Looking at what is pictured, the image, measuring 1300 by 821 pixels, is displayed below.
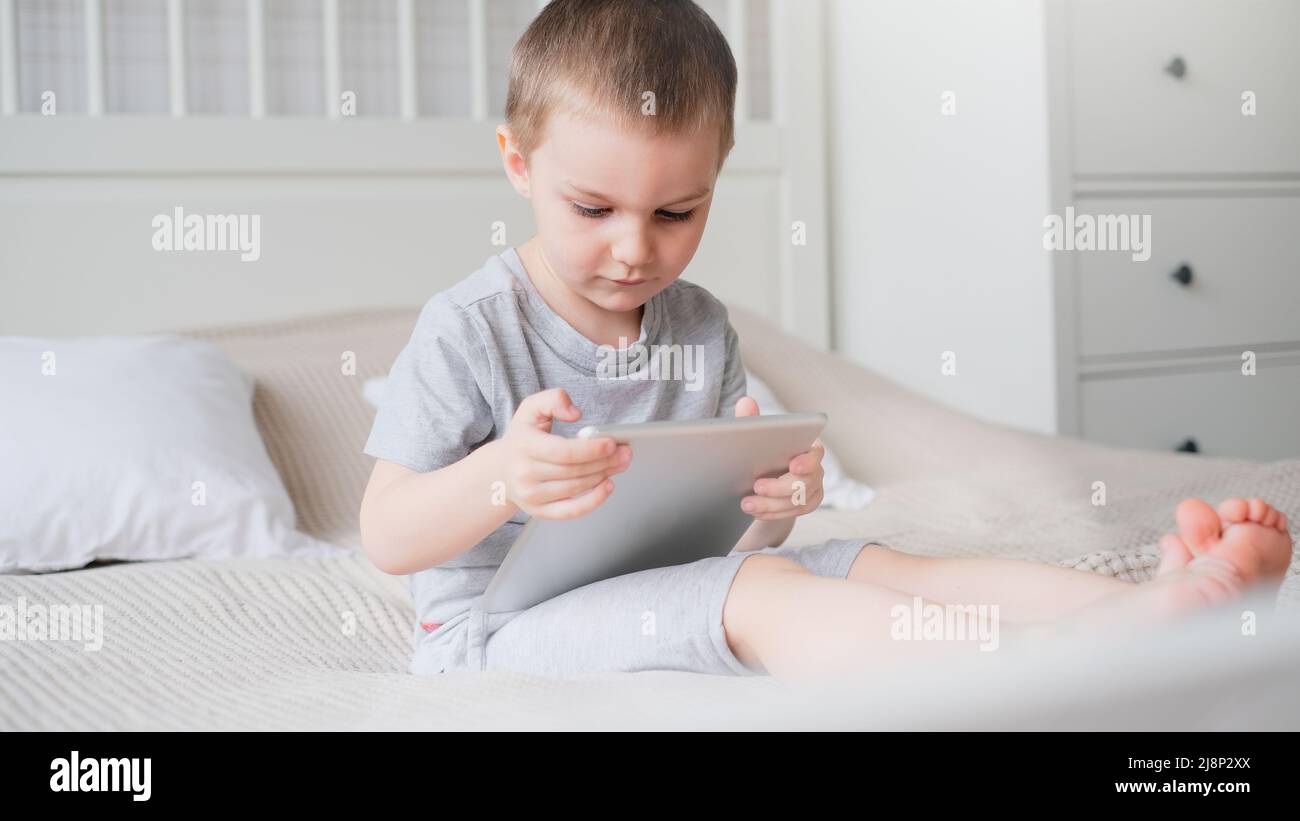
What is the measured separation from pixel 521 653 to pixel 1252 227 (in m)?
1.70

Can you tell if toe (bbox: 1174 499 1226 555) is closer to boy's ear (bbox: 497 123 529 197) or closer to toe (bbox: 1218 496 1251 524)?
toe (bbox: 1218 496 1251 524)

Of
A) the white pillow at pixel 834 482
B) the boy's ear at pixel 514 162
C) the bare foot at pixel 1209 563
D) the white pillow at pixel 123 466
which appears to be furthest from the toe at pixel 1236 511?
the white pillow at pixel 123 466

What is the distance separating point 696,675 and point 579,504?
0.12 m

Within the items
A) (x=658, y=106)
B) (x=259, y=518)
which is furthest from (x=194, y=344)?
(x=658, y=106)

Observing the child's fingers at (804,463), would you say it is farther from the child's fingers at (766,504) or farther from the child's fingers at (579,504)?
the child's fingers at (579,504)

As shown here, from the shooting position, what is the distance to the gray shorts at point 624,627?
0.72 metres

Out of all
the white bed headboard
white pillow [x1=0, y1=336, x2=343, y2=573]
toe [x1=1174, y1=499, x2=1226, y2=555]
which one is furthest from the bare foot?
the white bed headboard

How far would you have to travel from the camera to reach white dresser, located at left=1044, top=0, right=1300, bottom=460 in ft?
6.21

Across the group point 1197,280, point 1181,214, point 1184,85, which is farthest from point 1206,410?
point 1184,85

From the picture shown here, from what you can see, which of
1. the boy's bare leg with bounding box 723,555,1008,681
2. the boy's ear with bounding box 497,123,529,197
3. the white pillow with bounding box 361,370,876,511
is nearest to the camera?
the boy's bare leg with bounding box 723,555,1008,681

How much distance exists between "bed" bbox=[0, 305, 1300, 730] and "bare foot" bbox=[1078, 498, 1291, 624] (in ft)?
0.04

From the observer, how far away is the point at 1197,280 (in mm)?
1993

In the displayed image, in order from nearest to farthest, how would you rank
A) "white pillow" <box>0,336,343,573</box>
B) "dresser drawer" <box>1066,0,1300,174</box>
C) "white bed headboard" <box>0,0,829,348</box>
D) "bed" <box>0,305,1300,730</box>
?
"bed" <box>0,305,1300,730</box> < "white pillow" <box>0,336,343,573</box> < "white bed headboard" <box>0,0,829,348</box> < "dresser drawer" <box>1066,0,1300,174</box>

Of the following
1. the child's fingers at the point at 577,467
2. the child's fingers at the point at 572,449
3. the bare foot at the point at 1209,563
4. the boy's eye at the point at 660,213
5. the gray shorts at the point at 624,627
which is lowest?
the gray shorts at the point at 624,627
